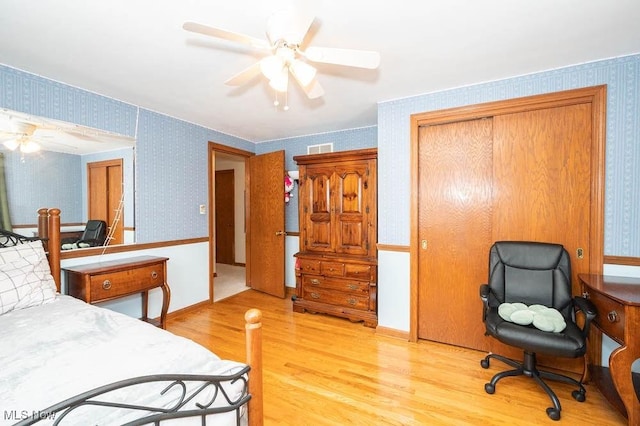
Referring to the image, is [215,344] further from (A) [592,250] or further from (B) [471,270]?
(A) [592,250]

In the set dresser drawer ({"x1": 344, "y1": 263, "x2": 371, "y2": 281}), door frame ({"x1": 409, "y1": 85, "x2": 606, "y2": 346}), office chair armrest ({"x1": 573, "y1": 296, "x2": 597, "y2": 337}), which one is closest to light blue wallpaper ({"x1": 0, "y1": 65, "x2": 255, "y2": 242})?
dresser drawer ({"x1": 344, "y1": 263, "x2": 371, "y2": 281})

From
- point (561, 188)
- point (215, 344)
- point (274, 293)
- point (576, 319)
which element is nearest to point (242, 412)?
point (215, 344)

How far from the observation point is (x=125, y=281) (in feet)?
8.30

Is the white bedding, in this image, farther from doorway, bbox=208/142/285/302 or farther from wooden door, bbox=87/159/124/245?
doorway, bbox=208/142/285/302

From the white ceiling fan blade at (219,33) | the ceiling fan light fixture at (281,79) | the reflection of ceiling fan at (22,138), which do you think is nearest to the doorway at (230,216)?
the reflection of ceiling fan at (22,138)

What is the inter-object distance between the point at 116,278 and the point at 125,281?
3.2 inches

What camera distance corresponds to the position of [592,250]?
2184mm

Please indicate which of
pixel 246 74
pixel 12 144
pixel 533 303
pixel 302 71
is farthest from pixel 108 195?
pixel 533 303

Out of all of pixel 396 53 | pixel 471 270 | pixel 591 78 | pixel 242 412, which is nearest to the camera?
pixel 242 412

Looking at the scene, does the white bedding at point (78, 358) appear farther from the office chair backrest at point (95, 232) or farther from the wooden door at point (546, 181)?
the wooden door at point (546, 181)

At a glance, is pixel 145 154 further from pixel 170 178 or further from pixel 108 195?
pixel 108 195

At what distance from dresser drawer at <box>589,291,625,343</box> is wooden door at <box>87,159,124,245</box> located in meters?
3.92

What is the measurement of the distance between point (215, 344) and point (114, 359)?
1715 millimetres

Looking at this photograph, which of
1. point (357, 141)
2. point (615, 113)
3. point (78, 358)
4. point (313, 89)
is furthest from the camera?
point (357, 141)
